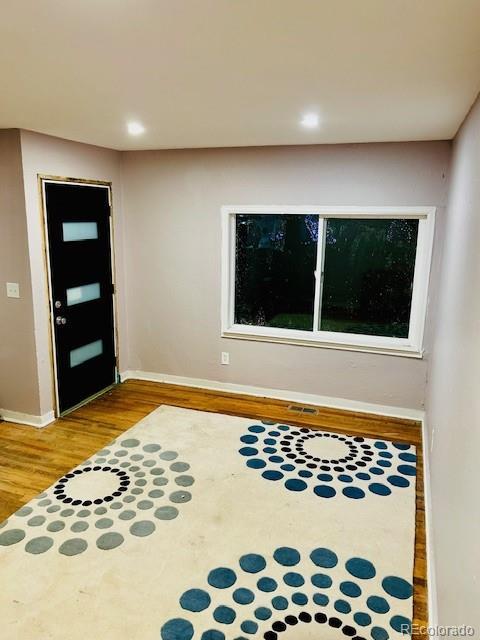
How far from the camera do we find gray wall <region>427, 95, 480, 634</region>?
153cm

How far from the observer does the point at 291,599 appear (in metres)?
2.28

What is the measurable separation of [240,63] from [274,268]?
306 cm

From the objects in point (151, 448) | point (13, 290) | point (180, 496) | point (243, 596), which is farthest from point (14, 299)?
point (243, 596)

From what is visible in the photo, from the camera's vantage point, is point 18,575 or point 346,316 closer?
point 18,575

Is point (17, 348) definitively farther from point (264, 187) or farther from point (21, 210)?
point (264, 187)

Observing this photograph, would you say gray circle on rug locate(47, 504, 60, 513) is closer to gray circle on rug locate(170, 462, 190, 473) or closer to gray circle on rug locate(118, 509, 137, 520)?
gray circle on rug locate(118, 509, 137, 520)

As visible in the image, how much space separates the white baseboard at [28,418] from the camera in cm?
406

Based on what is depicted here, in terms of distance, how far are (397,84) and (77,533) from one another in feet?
9.49

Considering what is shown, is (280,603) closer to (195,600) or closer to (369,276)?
(195,600)

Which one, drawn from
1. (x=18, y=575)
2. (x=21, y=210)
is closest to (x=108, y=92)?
(x=21, y=210)

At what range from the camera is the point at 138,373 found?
209 inches

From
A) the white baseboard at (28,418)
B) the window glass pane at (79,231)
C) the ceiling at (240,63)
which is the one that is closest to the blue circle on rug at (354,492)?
the ceiling at (240,63)

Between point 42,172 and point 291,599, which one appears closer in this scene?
point 291,599

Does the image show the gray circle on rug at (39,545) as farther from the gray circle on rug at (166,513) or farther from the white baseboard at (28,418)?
the white baseboard at (28,418)
